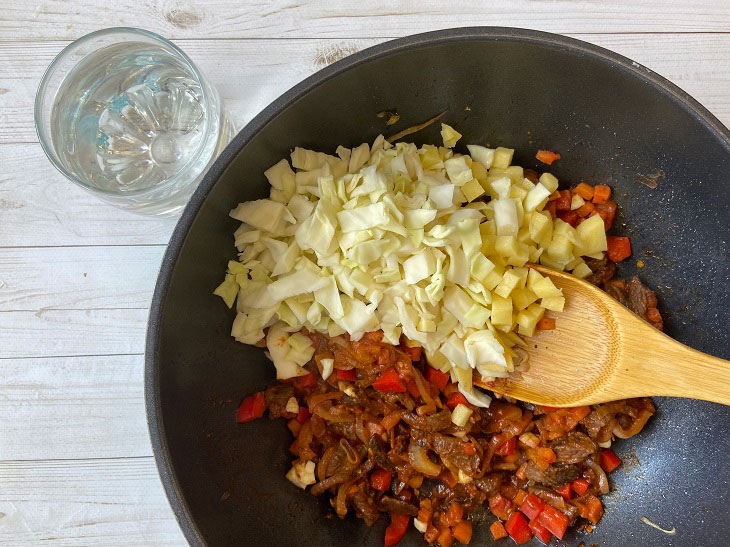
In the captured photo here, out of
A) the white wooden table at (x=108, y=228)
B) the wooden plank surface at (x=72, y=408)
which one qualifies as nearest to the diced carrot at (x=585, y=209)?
the white wooden table at (x=108, y=228)

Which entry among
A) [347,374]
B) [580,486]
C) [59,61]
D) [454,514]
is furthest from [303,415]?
[59,61]

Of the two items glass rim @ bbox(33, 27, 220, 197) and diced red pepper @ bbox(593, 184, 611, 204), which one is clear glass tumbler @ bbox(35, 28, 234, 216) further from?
diced red pepper @ bbox(593, 184, 611, 204)

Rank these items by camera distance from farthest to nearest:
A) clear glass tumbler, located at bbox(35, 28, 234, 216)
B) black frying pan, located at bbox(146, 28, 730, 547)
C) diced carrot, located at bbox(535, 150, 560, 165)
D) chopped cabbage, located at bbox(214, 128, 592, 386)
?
diced carrot, located at bbox(535, 150, 560, 165) < clear glass tumbler, located at bbox(35, 28, 234, 216) < chopped cabbage, located at bbox(214, 128, 592, 386) < black frying pan, located at bbox(146, 28, 730, 547)

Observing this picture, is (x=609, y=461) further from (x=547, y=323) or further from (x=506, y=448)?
(x=547, y=323)

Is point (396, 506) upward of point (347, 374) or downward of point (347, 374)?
downward

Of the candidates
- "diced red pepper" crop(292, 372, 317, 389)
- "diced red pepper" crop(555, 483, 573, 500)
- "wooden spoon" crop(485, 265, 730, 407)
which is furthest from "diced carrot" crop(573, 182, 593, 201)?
"diced red pepper" crop(292, 372, 317, 389)

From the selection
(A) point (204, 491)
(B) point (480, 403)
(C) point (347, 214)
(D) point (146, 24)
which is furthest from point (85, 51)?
(B) point (480, 403)

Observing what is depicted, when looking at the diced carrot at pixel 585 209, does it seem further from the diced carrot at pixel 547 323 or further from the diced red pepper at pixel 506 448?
the diced red pepper at pixel 506 448
